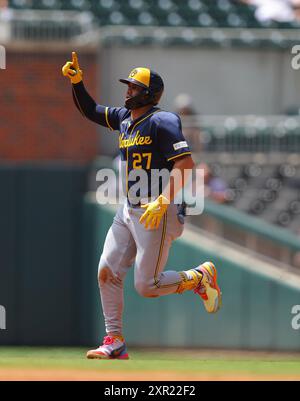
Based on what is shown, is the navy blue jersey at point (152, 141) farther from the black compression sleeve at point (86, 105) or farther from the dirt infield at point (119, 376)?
the dirt infield at point (119, 376)

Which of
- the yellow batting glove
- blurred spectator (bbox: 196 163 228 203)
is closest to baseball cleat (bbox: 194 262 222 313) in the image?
the yellow batting glove

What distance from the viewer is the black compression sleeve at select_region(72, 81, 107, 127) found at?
21.5 ft

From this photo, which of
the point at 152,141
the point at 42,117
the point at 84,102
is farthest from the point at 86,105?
the point at 42,117

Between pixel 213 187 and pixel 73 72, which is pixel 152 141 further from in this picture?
pixel 213 187

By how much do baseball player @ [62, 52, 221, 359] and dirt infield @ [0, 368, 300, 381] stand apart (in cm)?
93

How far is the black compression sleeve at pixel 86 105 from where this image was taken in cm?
655

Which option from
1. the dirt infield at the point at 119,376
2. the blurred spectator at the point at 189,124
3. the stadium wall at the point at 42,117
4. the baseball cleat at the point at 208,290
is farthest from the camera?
the stadium wall at the point at 42,117

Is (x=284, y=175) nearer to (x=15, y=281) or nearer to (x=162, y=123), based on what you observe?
(x=15, y=281)

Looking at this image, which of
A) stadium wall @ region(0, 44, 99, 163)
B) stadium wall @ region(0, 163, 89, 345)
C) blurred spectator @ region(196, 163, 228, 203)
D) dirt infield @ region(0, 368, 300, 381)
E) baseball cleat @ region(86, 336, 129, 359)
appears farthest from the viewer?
stadium wall @ region(0, 44, 99, 163)

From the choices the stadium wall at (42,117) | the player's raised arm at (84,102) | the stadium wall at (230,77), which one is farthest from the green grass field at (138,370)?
the stadium wall at (230,77)

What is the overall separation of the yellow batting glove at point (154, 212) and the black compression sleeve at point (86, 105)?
77cm

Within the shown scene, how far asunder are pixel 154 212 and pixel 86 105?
37.1 inches

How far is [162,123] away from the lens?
20.1 ft

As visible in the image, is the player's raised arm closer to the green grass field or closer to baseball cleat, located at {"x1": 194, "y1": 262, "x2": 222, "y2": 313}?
baseball cleat, located at {"x1": 194, "y1": 262, "x2": 222, "y2": 313}
